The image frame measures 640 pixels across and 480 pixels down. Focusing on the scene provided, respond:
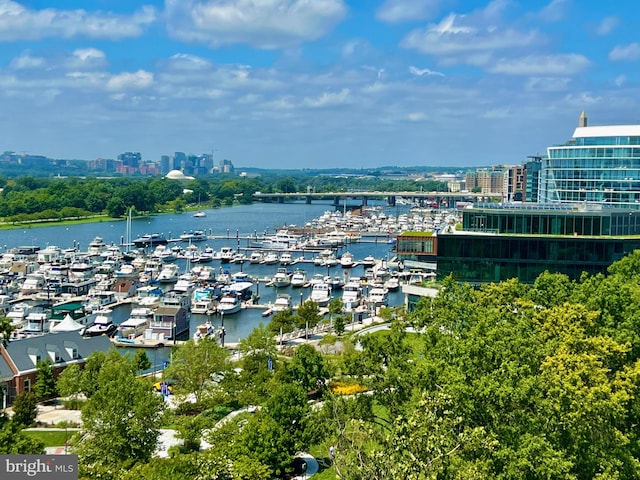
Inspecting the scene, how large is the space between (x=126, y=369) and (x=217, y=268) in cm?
5649

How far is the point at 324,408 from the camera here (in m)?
22.1

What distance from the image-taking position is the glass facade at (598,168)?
55281mm

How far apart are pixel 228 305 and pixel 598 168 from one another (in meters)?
31.8

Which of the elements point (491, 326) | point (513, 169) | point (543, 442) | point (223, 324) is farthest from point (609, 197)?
point (513, 169)

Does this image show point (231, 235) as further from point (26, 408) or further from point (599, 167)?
point (26, 408)

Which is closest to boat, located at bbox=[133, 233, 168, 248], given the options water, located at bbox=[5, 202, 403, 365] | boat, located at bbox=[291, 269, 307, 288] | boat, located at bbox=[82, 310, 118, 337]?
water, located at bbox=[5, 202, 403, 365]

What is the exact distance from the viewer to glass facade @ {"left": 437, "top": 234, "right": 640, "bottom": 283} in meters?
38.8

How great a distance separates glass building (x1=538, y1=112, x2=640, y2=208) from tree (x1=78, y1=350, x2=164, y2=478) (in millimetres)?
43683

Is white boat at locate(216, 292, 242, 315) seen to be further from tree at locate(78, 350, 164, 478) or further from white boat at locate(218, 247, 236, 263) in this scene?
tree at locate(78, 350, 164, 478)

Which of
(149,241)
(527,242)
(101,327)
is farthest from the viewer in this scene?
(149,241)

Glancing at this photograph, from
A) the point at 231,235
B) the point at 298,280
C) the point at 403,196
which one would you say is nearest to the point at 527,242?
the point at 298,280

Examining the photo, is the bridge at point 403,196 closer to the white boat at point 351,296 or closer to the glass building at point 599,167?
the white boat at point 351,296

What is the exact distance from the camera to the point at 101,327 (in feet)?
162

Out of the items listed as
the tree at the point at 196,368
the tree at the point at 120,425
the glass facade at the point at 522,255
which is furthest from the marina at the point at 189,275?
the tree at the point at 120,425
